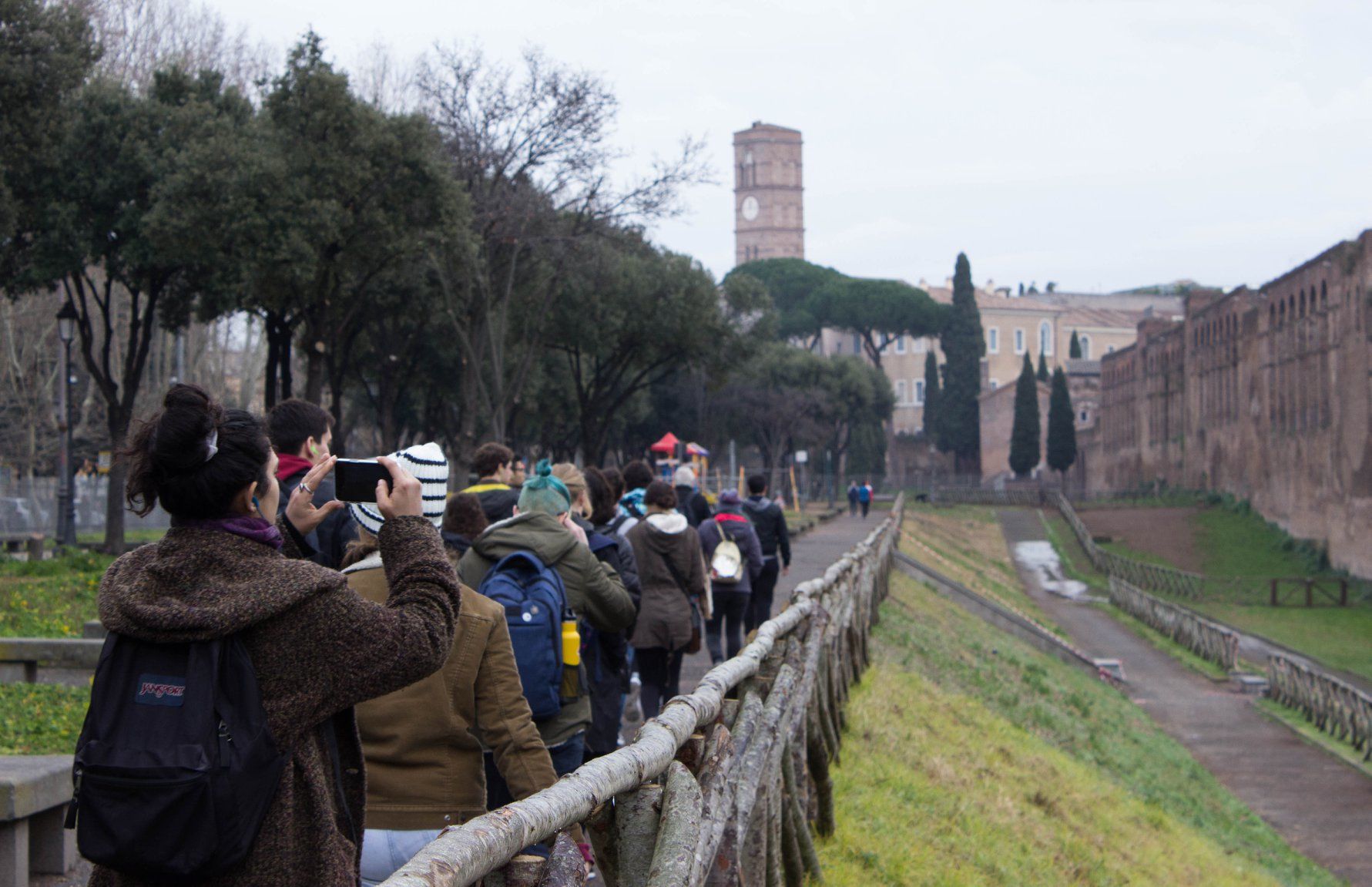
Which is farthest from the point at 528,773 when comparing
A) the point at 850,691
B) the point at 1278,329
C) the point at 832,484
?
the point at 832,484

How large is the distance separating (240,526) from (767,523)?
379 inches

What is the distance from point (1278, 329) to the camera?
1967 inches

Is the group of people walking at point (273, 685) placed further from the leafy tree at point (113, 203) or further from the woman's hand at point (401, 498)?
the leafy tree at point (113, 203)

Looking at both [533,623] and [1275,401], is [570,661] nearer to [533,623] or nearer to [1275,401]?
[533,623]

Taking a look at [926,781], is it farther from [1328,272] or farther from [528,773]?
[1328,272]

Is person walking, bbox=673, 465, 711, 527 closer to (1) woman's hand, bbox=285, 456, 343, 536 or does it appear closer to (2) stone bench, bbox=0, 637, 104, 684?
(2) stone bench, bbox=0, 637, 104, 684

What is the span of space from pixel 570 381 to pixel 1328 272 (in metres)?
22.9

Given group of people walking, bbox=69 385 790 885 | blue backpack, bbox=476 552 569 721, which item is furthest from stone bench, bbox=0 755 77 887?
group of people walking, bbox=69 385 790 885

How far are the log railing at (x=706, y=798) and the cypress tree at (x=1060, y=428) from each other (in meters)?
70.2

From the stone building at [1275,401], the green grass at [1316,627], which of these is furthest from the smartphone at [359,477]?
the stone building at [1275,401]

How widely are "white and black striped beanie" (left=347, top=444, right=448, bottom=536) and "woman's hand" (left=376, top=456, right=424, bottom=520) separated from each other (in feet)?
1.56

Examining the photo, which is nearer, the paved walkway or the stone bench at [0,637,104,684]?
the stone bench at [0,637,104,684]

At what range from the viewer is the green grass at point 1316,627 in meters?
30.5

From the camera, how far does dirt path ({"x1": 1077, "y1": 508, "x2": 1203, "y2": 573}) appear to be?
161 ft
